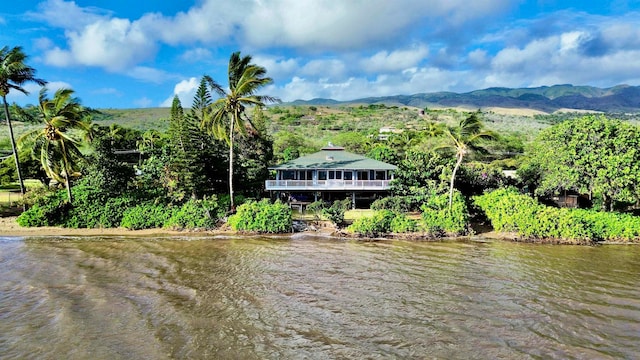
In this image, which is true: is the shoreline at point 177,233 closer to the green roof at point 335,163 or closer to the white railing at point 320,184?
the white railing at point 320,184

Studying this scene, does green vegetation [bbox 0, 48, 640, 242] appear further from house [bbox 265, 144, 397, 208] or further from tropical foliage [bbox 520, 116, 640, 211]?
house [bbox 265, 144, 397, 208]

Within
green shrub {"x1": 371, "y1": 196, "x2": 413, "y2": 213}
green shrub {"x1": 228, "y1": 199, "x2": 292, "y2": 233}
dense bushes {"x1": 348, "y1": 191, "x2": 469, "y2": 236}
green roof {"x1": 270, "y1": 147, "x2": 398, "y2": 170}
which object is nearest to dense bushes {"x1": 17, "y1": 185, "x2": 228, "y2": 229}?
green shrub {"x1": 228, "y1": 199, "x2": 292, "y2": 233}

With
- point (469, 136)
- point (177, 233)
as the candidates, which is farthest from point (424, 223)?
point (177, 233)

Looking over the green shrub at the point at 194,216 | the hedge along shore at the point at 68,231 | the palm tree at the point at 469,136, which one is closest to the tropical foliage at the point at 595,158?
the palm tree at the point at 469,136

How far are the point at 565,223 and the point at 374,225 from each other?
10.4 metres

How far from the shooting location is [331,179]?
3164 centimetres

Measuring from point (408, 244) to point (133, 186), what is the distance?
1829 centimetres

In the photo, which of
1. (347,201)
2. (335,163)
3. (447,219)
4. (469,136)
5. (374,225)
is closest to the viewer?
(374,225)

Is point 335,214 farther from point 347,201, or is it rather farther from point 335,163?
point 335,163

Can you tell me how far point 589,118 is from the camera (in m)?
25.3

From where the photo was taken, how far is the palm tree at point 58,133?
966 inches

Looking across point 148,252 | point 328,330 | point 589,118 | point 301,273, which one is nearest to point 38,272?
point 148,252

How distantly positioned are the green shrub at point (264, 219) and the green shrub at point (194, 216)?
4.97ft

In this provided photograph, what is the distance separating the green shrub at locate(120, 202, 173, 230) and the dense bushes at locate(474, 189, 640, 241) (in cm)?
2010
